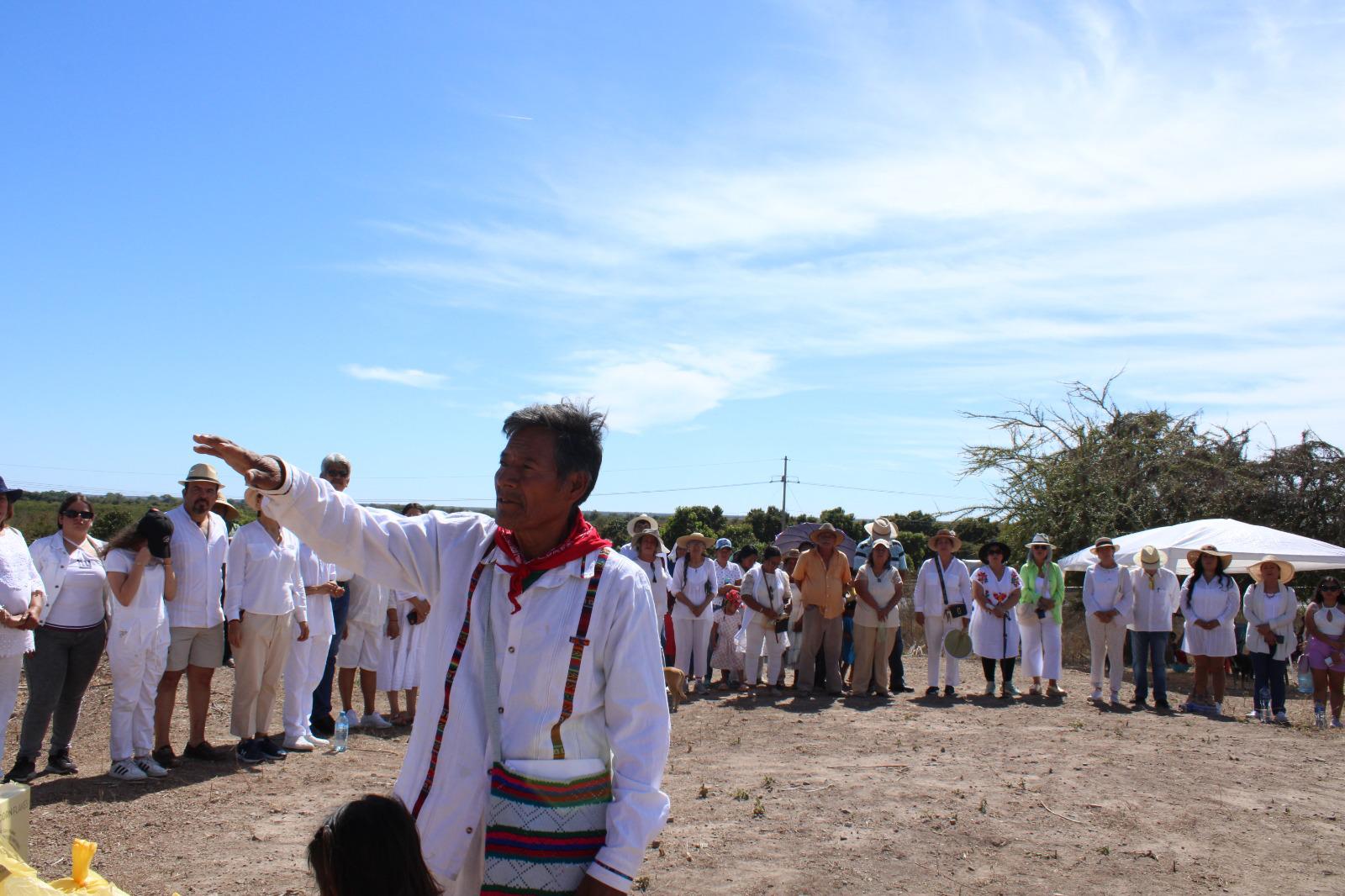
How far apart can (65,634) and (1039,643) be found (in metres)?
10.9

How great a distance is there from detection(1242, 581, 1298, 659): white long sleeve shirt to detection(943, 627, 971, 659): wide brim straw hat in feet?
10.4

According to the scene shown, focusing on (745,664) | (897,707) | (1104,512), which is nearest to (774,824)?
(897,707)

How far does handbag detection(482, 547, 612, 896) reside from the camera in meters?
2.52

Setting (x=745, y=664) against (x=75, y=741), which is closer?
(x=75, y=741)

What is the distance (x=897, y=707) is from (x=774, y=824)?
581 centimetres

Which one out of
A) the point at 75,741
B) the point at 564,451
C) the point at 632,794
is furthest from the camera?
the point at 75,741

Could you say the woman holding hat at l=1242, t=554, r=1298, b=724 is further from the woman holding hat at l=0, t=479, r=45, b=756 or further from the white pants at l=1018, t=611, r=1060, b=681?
the woman holding hat at l=0, t=479, r=45, b=756

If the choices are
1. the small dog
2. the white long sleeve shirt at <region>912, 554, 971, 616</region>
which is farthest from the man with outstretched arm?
the white long sleeve shirt at <region>912, 554, 971, 616</region>

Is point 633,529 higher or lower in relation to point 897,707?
higher

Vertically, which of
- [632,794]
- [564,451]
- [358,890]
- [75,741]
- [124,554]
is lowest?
[75,741]

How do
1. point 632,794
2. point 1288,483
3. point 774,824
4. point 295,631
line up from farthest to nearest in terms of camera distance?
1. point 1288,483
2. point 295,631
3. point 774,824
4. point 632,794

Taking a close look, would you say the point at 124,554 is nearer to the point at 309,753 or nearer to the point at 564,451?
the point at 309,753

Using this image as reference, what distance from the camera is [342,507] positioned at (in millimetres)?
2697

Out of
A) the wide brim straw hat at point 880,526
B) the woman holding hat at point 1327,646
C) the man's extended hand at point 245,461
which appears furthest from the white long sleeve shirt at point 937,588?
the man's extended hand at point 245,461
